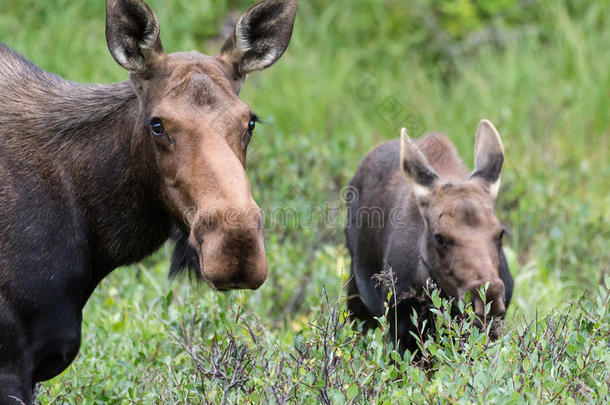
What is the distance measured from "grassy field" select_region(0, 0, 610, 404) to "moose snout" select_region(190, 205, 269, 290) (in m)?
0.45

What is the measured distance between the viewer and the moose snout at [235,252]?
327cm

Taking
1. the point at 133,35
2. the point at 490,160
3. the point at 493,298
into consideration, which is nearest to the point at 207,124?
the point at 133,35

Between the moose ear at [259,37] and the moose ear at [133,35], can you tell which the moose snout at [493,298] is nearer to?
the moose ear at [259,37]

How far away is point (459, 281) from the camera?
185 inches

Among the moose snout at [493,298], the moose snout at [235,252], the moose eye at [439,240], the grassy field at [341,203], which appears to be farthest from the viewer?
the moose eye at [439,240]

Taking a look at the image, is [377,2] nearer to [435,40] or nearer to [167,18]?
[435,40]

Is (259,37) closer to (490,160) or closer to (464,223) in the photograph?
(464,223)

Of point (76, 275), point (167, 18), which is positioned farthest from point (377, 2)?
point (76, 275)

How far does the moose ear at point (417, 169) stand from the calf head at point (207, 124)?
1.24m

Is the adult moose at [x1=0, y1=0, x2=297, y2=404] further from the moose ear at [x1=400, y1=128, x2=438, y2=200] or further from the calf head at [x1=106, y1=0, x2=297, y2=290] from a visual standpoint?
the moose ear at [x1=400, y1=128, x2=438, y2=200]

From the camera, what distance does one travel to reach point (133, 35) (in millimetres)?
3918

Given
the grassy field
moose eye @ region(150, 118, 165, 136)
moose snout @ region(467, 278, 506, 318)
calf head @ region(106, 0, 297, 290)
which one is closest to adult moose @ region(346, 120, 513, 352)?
moose snout @ region(467, 278, 506, 318)

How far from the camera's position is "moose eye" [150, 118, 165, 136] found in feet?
12.2

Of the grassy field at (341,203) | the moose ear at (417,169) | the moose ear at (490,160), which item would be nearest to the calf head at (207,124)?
the grassy field at (341,203)
